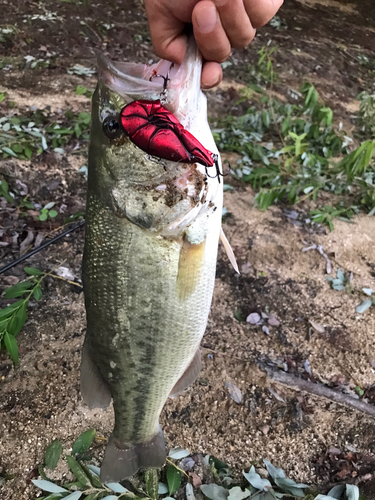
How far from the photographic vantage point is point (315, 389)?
2.98 m

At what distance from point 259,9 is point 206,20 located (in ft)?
1.02

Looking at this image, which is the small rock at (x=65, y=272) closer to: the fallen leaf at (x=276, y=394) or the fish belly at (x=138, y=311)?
the fish belly at (x=138, y=311)

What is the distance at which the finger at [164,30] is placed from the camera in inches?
64.8

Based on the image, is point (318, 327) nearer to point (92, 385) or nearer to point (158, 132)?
point (92, 385)

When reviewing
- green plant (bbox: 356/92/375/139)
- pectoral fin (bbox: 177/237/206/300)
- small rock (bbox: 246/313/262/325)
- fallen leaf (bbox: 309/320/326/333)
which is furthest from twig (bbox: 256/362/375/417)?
green plant (bbox: 356/92/375/139)

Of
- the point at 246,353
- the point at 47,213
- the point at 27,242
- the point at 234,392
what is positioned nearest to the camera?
the point at 234,392

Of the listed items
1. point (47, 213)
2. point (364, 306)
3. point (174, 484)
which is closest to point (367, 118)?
point (364, 306)

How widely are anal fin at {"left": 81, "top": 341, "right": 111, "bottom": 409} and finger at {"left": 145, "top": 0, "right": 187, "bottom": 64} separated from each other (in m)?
1.38

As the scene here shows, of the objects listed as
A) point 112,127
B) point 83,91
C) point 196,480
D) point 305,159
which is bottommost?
point 196,480

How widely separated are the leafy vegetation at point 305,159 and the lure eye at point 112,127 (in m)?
2.99

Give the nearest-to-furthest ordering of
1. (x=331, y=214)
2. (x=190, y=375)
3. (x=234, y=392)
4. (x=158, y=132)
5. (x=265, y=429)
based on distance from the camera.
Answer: (x=158, y=132) < (x=190, y=375) < (x=265, y=429) < (x=234, y=392) < (x=331, y=214)

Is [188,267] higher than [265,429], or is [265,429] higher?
[188,267]

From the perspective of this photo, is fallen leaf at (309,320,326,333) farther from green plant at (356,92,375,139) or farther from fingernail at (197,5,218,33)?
green plant at (356,92,375,139)

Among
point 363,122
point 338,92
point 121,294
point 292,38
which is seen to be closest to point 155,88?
point 121,294
